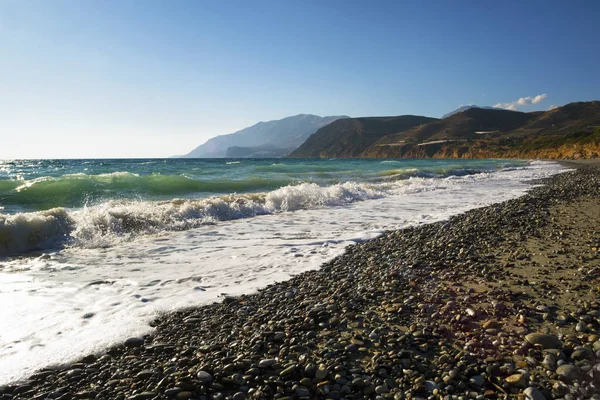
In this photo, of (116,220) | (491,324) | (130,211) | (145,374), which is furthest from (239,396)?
(130,211)

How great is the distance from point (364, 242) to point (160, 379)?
620cm

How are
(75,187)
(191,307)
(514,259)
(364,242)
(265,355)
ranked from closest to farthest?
(265,355) → (191,307) → (514,259) → (364,242) → (75,187)

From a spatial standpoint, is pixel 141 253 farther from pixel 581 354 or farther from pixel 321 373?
pixel 581 354

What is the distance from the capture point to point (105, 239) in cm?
942

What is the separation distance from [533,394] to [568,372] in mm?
452

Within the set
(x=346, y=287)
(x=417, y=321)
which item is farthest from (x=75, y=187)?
(x=417, y=321)

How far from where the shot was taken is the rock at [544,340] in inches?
127

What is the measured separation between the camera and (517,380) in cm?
283

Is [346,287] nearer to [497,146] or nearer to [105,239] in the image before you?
[105,239]

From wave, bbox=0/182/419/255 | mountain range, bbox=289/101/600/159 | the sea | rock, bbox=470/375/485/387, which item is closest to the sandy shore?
rock, bbox=470/375/485/387

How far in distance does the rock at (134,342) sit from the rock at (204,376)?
1.36 metres

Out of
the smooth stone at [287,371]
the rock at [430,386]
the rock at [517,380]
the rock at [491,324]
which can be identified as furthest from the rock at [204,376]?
the rock at [491,324]

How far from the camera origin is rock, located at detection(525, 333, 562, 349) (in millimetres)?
3221

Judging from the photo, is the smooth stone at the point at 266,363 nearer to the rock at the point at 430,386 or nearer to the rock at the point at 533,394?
the rock at the point at 430,386
